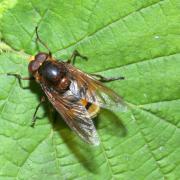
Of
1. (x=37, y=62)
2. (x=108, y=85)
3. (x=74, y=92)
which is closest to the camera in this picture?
(x=37, y=62)

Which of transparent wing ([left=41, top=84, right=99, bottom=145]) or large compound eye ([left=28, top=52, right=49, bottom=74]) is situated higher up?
large compound eye ([left=28, top=52, right=49, bottom=74])

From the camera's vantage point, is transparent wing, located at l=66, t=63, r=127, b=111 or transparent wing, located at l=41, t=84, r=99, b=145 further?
transparent wing, located at l=66, t=63, r=127, b=111

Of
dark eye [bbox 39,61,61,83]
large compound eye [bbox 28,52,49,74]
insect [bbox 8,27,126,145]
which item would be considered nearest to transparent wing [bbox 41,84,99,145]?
insect [bbox 8,27,126,145]

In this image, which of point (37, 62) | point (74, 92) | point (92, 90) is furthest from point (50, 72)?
point (92, 90)

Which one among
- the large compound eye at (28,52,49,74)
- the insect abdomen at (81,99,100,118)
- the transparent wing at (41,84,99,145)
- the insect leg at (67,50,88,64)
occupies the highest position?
the large compound eye at (28,52,49,74)

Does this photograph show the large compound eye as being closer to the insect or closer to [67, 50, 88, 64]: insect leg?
the insect

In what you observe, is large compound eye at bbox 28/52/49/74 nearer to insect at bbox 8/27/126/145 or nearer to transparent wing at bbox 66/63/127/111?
insect at bbox 8/27/126/145

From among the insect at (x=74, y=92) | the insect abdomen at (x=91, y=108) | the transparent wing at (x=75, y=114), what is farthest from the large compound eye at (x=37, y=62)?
the insect abdomen at (x=91, y=108)

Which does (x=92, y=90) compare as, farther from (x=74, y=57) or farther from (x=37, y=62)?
(x=37, y=62)
